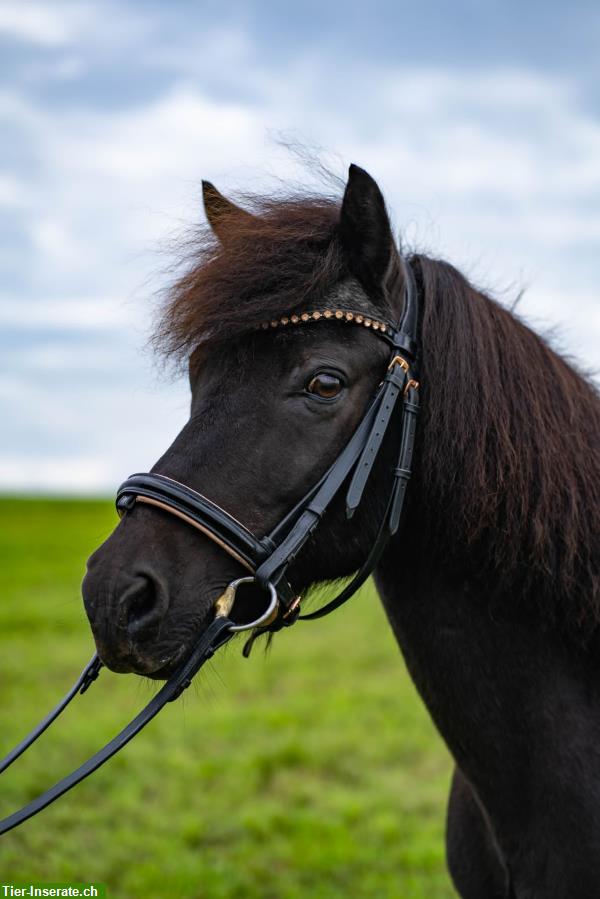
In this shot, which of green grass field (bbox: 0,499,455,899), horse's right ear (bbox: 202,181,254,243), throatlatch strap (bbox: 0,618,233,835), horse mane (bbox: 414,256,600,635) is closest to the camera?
throatlatch strap (bbox: 0,618,233,835)

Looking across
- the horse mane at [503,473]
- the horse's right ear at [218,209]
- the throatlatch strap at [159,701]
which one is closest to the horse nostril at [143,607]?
the throatlatch strap at [159,701]

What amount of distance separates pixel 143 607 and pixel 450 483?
3.17 feet

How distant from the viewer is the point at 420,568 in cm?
266

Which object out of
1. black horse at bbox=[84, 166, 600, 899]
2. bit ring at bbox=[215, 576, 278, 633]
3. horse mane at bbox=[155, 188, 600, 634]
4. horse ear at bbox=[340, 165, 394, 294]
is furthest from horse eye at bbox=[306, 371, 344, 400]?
bit ring at bbox=[215, 576, 278, 633]

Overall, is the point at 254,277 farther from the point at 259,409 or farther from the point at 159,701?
the point at 159,701

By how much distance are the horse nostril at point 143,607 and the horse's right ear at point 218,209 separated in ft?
4.14

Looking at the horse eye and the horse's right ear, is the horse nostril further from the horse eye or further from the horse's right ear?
the horse's right ear

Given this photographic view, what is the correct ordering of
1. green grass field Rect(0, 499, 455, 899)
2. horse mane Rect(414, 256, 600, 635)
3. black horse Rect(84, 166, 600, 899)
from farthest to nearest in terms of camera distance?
green grass field Rect(0, 499, 455, 899), horse mane Rect(414, 256, 600, 635), black horse Rect(84, 166, 600, 899)

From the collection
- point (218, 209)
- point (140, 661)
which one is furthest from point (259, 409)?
point (218, 209)

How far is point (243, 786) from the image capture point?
22.5 ft

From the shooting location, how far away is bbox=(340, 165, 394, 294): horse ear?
247 cm

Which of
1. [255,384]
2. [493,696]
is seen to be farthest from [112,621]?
[493,696]

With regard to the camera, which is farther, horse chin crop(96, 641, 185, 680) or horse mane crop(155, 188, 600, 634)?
horse mane crop(155, 188, 600, 634)

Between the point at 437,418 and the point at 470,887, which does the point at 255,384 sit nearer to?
the point at 437,418
